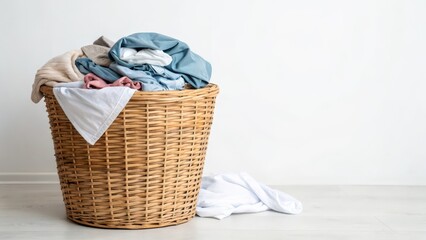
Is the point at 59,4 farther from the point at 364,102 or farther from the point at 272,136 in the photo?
the point at 364,102

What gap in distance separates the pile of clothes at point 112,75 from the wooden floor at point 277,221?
0.34 m

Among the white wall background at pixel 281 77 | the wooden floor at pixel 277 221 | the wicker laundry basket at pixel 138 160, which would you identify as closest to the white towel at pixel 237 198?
the wooden floor at pixel 277 221

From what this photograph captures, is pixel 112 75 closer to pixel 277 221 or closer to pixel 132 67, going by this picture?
pixel 132 67

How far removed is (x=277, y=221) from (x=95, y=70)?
733 millimetres

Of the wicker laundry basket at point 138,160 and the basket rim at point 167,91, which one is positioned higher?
the basket rim at point 167,91

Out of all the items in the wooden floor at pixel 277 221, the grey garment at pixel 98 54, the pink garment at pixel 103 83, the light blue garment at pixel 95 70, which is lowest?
the wooden floor at pixel 277 221

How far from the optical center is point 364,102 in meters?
2.68

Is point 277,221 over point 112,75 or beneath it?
beneath

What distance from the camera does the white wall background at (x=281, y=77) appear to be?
2590mm

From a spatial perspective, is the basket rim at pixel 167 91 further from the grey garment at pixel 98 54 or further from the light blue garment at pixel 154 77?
the grey garment at pixel 98 54

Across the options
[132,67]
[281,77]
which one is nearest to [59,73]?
[132,67]

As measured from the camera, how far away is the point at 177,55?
2.00m

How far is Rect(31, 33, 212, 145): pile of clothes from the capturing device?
1.79 metres

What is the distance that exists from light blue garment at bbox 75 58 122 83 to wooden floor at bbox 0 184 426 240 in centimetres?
44
